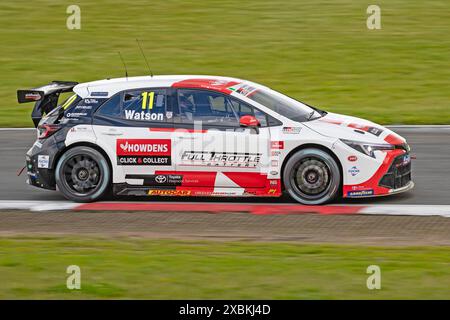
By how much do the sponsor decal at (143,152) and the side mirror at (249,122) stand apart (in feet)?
3.06

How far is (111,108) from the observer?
40.8ft

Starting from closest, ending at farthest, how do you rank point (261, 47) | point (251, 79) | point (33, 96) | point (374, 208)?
point (374, 208) < point (33, 96) < point (251, 79) < point (261, 47)

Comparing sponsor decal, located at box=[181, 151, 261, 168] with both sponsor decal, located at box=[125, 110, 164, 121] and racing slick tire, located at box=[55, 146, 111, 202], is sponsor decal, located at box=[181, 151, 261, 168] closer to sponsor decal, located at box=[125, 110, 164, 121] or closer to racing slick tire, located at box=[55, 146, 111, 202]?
sponsor decal, located at box=[125, 110, 164, 121]

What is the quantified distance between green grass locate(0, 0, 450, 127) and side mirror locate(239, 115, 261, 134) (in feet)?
23.9

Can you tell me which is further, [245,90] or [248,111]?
[245,90]

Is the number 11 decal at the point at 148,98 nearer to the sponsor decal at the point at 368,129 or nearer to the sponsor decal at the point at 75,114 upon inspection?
the sponsor decal at the point at 75,114

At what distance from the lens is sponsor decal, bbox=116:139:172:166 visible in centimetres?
1216

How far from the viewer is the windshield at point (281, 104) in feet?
40.1

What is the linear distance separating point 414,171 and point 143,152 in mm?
4184

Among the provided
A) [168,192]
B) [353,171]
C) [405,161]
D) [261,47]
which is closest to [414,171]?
[405,161]

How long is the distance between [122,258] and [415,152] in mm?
7397

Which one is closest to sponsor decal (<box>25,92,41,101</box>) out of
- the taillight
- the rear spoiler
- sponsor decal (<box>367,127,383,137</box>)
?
the rear spoiler

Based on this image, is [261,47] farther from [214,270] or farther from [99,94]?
[214,270]
